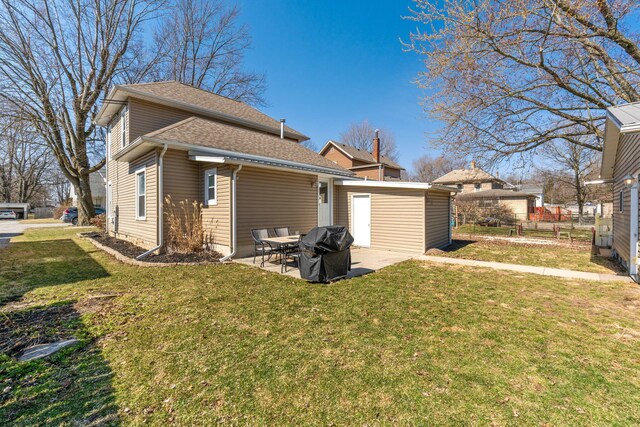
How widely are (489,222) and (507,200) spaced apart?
11.4 metres

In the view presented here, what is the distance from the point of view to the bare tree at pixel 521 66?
303 inches

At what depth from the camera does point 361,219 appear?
12.2 m

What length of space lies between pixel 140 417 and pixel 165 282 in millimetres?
4480

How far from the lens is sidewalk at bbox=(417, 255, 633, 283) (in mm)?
6930

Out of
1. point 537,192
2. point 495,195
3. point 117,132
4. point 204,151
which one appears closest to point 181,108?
point 117,132

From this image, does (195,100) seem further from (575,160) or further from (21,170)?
(21,170)

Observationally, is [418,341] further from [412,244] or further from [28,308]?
[412,244]

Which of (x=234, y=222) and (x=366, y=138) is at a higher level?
(x=366, y=138)

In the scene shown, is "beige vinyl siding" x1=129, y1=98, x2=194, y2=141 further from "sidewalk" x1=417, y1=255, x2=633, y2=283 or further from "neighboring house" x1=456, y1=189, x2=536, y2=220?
"neighboring house" x1=456, y1=189, x2=536, y2=220

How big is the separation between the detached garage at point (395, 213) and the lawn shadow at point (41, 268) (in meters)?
8.81

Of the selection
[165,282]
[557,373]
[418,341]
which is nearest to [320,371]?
[418,341]

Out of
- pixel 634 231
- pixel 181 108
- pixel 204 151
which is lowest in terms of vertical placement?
pixel 634 231

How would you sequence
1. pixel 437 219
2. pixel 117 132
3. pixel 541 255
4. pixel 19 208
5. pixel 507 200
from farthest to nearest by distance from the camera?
1. pixel 19 208
2. pixel 507 200
3. pixel 117 132
4. pixel 437 219
5. pixel 541 255

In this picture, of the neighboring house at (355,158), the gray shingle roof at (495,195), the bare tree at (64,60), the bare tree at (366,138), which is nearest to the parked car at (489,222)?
the gray shingle roof at (495,195)
